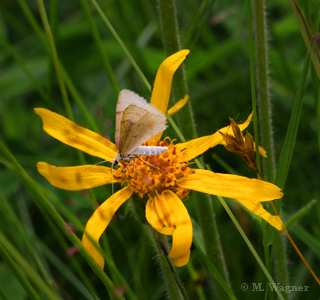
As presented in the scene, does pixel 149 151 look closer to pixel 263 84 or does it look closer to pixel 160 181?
pixel 160 181

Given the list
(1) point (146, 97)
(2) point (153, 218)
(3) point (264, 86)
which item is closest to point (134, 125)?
(2) point (153, 218)

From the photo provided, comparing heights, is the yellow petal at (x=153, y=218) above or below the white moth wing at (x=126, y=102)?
below

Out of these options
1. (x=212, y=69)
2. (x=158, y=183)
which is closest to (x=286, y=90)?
(x=212, y=69)

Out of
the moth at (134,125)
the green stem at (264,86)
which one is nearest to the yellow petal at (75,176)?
the moth at (134,125)

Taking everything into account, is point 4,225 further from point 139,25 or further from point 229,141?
point 139,25

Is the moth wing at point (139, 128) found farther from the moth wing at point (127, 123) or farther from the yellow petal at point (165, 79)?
the yellow petal at point (165, 79)

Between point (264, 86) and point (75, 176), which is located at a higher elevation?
point (75, 176)

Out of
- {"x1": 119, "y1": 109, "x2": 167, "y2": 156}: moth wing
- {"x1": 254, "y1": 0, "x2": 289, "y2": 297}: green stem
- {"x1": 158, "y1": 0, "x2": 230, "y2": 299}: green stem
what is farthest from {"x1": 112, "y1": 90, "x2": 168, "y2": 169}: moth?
{"x1": 254, "y1": 0, "x2": 289, "y2": 297}: green stem
